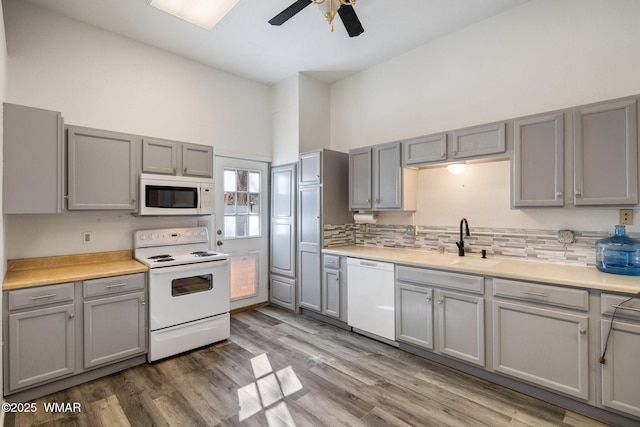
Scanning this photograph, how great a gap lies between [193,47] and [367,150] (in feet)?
7.39

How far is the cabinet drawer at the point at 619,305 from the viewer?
1.81m

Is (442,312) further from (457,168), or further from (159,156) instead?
(159,156)

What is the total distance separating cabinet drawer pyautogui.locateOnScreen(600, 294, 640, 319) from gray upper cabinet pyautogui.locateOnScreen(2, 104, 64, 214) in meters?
3.91

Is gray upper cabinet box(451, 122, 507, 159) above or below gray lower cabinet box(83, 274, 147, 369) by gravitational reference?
above

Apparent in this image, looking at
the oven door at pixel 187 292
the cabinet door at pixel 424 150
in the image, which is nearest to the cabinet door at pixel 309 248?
the oven door at pixel 187 292

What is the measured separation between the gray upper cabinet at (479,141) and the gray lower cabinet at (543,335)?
3.65 ft

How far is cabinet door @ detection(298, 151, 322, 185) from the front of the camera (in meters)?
3.73

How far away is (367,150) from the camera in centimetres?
350

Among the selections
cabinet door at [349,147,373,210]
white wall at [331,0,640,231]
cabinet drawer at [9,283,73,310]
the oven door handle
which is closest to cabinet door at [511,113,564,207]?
white wall at [331,0,640,231]

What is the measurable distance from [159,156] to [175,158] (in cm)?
15

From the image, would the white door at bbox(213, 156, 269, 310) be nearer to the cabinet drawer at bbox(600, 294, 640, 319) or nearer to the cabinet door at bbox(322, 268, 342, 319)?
the cabinet door at bbox(322, 268, 342, 319)

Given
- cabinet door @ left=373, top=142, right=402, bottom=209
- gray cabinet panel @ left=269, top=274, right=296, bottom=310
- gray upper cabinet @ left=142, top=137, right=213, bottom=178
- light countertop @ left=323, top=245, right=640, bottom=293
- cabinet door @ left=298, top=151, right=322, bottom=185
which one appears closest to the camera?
light countertop @ left=323, top=245, right=640, bottom=293

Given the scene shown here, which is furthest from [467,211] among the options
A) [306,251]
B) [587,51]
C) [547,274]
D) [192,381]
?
[192,381]

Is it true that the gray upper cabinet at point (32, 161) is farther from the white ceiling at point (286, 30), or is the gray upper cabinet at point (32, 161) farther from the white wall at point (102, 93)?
the white ceiling at point (286, 30)
